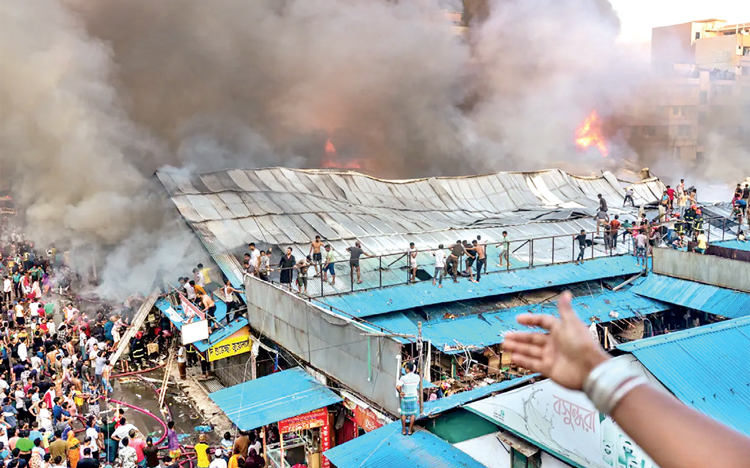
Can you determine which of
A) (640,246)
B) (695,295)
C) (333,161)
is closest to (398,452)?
(695,295)

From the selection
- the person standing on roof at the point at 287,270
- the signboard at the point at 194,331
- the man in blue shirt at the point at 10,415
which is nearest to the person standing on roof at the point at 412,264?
the person standing on roof at the point at 287,270

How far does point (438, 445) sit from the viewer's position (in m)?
8.09

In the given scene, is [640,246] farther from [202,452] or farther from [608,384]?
[608,384]

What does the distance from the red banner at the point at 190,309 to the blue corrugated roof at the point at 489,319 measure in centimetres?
329

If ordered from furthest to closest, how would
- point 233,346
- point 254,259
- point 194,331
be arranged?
1. point 254,259
2. point 233,346
3. point 194,331

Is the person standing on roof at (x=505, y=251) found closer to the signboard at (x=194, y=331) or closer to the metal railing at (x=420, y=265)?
the metal railing at (x=420, y=265)

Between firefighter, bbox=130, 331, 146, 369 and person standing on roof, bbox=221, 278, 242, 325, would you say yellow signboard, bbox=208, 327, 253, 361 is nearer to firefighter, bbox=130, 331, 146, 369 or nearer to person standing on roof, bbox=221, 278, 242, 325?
person standing on roof, bbox=221, 278, 242, 325

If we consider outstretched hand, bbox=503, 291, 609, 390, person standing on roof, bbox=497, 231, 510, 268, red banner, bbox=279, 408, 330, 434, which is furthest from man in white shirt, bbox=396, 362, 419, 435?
person standing on roof, bbox=497, 231, 510, 268

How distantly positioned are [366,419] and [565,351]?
9.16 metres

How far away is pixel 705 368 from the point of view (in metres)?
7.34

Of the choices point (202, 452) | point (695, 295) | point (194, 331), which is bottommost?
point (202, 452)

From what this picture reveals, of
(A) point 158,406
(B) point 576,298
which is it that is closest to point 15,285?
(A) point 158,406

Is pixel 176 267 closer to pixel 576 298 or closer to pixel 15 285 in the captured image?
pixel 15 285

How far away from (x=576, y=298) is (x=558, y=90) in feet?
80.3
